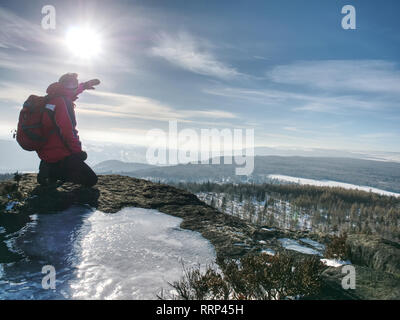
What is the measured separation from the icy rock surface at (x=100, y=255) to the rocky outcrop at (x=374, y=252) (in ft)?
13.6

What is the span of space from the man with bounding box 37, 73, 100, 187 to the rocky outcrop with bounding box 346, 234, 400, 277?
972 cm

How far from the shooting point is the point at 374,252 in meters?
6.54

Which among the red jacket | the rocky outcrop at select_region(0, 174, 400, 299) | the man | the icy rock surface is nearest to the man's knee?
the man

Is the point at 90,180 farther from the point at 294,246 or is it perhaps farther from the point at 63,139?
the point at 294,246

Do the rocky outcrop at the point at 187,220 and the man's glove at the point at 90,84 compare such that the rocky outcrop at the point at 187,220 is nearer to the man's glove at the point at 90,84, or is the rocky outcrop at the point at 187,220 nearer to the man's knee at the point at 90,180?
the man's knee at the point at 90,180

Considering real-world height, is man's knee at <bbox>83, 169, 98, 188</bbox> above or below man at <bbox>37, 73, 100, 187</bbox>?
below

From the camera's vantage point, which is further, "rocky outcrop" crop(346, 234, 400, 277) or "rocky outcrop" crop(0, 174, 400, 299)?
"rocky outcrop" crop(346, 234, 400, 277)

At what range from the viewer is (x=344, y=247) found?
7234 mm

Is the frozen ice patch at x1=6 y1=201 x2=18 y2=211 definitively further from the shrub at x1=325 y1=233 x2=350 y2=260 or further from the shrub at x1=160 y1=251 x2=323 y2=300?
the shrub at x1=325 y1=233 x2=350 y2=260

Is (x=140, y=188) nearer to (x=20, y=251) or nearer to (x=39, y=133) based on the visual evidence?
(x=39, y=133)

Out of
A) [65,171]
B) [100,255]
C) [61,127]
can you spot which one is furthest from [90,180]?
[100,255]

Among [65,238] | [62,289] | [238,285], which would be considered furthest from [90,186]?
[238,285]

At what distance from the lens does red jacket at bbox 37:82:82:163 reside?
27.7 feet
